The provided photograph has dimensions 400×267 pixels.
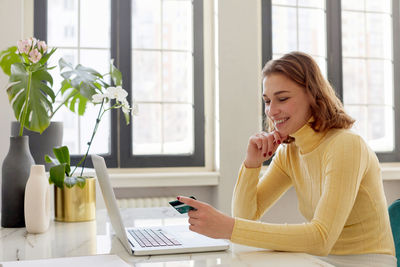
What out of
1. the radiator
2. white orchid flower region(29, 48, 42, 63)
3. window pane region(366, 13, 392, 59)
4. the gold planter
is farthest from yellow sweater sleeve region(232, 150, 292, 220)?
window pane region(366, 13, 392, 59)

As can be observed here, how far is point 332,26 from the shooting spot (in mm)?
3209

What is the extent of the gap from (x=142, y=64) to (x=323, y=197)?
1.97m

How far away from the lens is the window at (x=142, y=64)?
289 centimetres

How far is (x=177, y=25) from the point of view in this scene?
3.04 m

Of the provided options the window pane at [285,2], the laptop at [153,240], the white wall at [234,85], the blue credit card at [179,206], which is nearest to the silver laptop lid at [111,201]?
the laptop at [153,240]

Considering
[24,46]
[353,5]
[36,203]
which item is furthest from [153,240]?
[353,5]

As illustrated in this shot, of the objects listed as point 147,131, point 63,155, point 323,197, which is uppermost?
point 147,131

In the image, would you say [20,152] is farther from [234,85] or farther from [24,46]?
[234,85]

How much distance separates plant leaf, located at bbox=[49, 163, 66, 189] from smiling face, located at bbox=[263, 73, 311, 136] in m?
0.77

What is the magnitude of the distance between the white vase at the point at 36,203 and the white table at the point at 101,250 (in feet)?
0.10

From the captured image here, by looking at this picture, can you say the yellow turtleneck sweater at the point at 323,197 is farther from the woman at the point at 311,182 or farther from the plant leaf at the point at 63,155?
the plant leaf at the point at 63,155

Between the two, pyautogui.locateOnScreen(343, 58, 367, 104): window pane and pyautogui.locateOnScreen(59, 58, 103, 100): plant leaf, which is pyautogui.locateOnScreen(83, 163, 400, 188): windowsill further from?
pyautogui.locateOnScreen(343, 58, 367, 104): window pane

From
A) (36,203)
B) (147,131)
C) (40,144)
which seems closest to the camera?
(36,203)

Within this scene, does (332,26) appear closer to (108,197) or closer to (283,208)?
(283,208)
